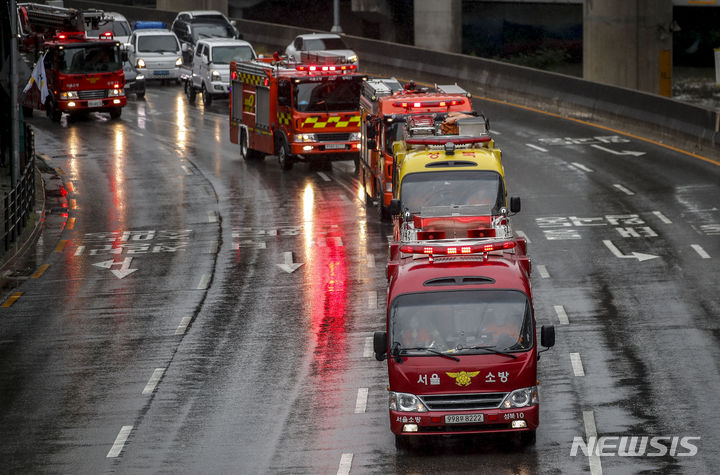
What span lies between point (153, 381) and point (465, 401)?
6.12 metres

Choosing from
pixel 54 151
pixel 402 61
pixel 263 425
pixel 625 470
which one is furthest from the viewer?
pixel 402 61

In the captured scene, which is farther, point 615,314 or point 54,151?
point 54,151

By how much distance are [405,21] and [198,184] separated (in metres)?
49.9

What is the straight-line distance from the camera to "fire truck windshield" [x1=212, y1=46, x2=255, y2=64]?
53.1 m

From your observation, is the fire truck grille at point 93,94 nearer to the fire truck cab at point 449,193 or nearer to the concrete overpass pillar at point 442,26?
the concrete overpass pillar at point 442,26

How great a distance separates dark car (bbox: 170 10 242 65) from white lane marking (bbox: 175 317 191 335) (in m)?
37.9

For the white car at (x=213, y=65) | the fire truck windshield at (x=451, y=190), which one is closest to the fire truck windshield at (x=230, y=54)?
the white car at (x=213, y=65)

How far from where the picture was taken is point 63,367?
2109cm

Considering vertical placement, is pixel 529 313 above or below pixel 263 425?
above

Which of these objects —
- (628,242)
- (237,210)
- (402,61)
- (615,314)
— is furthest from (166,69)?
(615,314)

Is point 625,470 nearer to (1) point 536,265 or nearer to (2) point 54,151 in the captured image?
(1) point 536,265

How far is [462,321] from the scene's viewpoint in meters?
16.0

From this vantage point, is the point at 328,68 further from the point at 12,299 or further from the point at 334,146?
the point at 12,299

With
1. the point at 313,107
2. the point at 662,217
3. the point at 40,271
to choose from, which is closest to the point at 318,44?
the point at 313,107
